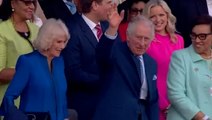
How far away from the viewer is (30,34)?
6.15 m

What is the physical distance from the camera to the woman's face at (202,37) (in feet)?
20.4

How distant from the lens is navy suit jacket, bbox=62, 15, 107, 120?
236 inches

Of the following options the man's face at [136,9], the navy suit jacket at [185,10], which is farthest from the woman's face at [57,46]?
the navy suit jacket at [185,10]

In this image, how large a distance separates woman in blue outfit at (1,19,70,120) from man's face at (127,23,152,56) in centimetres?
53

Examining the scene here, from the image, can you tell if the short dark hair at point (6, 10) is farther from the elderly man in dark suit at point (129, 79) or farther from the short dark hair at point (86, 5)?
the elderly man in dark suit at point (129, 79)

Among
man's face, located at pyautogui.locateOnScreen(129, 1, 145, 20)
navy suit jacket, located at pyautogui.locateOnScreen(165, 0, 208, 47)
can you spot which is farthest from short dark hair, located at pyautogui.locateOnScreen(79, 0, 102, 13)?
navy suit jacket, located at pyautogui.locateOnScreen(165, 0, 208, 47)

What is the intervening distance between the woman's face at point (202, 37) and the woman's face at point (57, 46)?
1.26m

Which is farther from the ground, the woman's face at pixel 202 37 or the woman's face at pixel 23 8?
the woman's face at pixel 23 8

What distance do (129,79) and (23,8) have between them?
1.11 meters

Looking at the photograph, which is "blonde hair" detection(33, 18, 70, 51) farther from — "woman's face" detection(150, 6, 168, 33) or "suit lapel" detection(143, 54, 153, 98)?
"woman's face" detection(150, 6, 168, 33)

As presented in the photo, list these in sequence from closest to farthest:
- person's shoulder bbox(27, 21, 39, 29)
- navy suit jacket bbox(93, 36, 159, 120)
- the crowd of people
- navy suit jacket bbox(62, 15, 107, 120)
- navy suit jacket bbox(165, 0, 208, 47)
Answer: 1. the crowd of people
2. navy suit jacket bbox(93, 36, 159, 120)
3. navy suit jacket bbox(62, 15, 107, 120)
4. person's shoulder bbox(27, 21, 39, 29)
5. navy suit jacket bbox(165, 0, 208, 47)

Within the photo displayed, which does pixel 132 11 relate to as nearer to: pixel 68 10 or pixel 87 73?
pixel 68 10

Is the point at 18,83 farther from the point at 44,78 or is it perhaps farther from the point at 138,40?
the point at 138,40

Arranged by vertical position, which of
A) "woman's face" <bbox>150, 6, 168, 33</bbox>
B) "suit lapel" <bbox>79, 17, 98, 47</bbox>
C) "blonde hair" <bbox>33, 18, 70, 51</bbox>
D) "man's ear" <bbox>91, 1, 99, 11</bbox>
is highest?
"man's ear" <bbox>91, 1, 99, 11</bbox>
